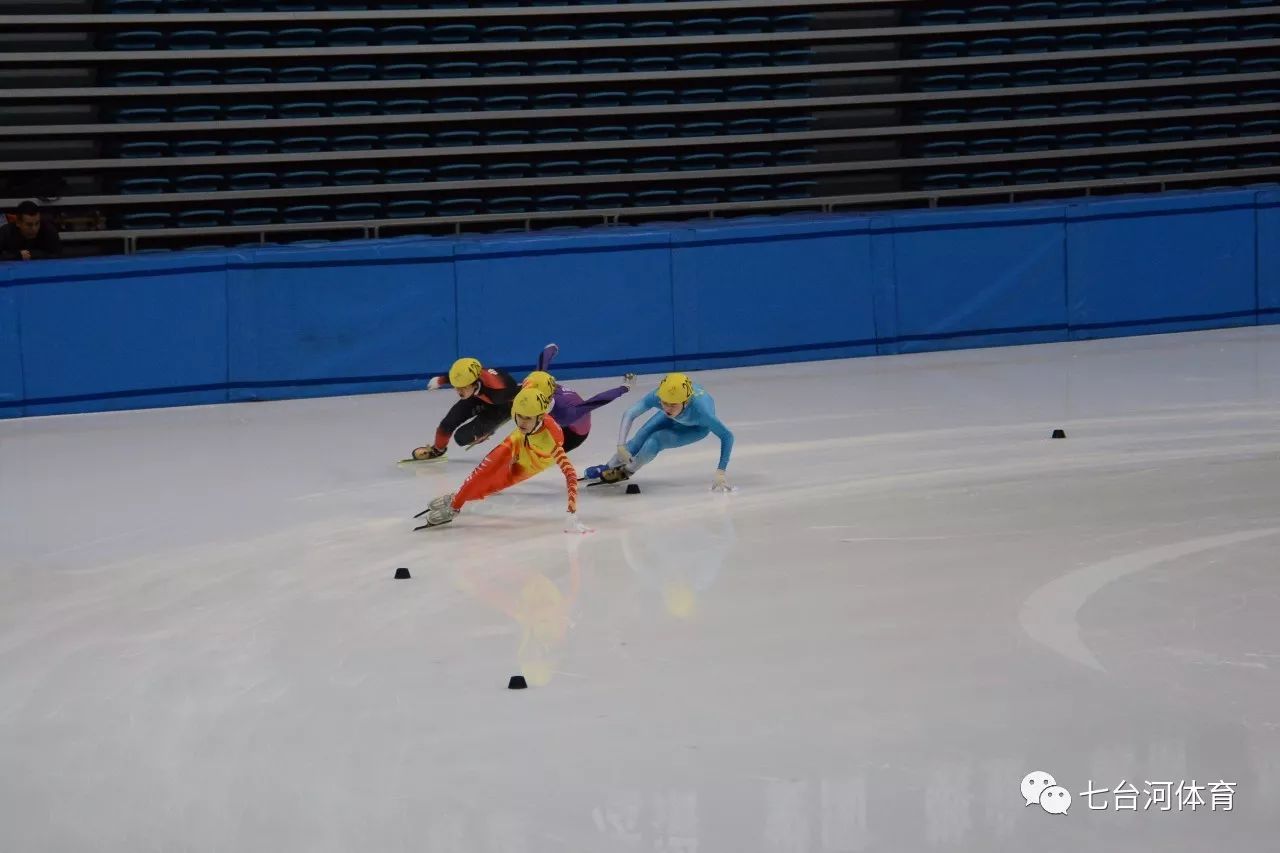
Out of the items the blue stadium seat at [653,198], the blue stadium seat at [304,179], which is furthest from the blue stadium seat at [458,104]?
the blue stadium seat at [653,198]

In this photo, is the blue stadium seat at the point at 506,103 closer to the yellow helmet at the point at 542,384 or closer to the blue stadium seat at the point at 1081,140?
the blue stadium seat at the point at 1081,140

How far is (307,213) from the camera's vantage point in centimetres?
1883

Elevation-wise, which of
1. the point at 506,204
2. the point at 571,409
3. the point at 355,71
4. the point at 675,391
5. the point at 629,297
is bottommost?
the point at 571,409

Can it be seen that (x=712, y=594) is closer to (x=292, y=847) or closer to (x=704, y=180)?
(x=292, y=847)

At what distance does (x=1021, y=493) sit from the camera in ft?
33.6

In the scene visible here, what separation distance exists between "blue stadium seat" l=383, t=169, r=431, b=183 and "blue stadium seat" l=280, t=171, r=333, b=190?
74 centimetres

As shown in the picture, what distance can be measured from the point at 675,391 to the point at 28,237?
307 inches

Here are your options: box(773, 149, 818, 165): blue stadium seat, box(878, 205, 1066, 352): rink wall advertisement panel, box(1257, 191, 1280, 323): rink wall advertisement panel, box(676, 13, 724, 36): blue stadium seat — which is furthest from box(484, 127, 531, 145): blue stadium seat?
box(1257, 191, 1280, 323): rink wall advertisement panel

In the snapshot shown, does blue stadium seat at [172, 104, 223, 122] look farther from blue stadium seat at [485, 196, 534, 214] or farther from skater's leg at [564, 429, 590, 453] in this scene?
skater's leg at [564, 429, 590, 453]

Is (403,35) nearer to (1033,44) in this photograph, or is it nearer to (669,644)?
(1033,44)

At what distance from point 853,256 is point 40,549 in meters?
8.96

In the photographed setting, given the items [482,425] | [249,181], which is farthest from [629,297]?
[249,181]

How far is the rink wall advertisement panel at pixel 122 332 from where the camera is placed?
47.0 ft

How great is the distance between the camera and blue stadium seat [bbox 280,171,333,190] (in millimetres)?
18828
